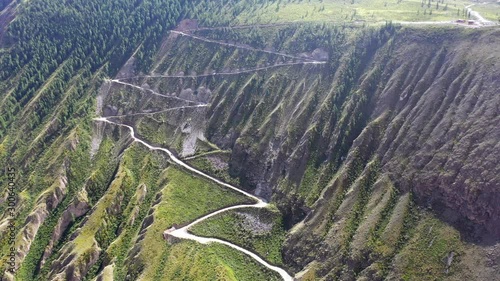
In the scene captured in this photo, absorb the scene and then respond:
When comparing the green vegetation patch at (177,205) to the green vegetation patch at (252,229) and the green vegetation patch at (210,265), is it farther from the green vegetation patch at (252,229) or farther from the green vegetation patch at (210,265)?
the green vegetation patch at (252,229)

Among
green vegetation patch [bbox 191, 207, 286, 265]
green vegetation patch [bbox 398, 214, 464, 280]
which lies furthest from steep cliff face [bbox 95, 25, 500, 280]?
green vegetation patch [bbox 191, 207, 286, 265]

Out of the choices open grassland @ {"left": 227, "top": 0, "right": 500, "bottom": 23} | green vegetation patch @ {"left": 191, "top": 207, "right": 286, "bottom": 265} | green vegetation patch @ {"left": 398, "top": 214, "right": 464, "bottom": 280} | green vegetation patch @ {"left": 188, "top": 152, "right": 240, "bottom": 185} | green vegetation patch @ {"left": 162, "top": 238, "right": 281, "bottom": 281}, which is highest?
open grassland @ {"left": 227, "top": 0, "right": 500, "bottom": 23}

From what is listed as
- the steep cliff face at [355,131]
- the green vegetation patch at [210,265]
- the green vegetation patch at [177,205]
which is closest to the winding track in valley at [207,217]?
the green vegetation patch at [210,265]

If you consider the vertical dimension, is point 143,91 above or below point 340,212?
above

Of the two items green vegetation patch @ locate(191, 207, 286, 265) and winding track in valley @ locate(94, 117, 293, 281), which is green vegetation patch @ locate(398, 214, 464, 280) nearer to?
winding track in valley @ locate(94, 117, 293, 281)

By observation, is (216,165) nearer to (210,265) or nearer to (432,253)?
(210,265)

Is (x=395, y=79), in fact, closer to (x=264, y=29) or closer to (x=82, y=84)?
(x=264, y=29)

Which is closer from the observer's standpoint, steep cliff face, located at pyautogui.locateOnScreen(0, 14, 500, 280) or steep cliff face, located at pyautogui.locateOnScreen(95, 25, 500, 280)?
steep cliff face, located at pyautogui.locateOnScreen(95, 25, 500, 280)

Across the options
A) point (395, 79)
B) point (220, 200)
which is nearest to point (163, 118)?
point (220, 200)
